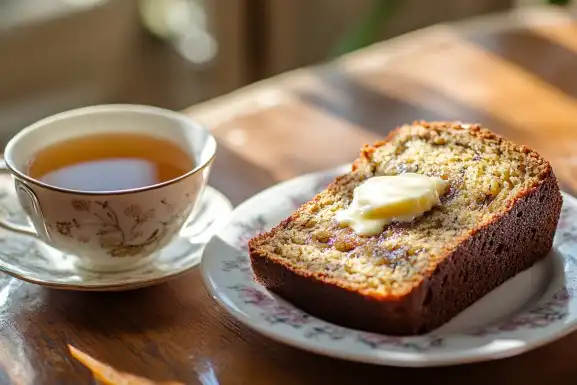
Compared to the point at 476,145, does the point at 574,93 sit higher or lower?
lower

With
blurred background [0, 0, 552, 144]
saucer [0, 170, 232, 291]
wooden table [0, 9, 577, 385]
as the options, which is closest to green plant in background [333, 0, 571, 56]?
blurred background [0, 0, 552, 144]

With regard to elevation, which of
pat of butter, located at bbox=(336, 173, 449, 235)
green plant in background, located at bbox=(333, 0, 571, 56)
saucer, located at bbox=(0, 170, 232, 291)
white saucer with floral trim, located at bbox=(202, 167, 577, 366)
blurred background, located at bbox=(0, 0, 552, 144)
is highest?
pat of butter, located at bbox=(336, 173, 449, 235)

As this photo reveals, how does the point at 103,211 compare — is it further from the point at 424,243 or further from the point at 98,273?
the point at 424,243

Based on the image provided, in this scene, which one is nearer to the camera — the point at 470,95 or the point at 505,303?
the point at 505,303

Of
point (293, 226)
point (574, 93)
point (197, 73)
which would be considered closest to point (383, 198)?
point (293, 226)

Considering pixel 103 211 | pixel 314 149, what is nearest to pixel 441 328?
pixel 103 211

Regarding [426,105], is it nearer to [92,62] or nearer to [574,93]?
[574,93]

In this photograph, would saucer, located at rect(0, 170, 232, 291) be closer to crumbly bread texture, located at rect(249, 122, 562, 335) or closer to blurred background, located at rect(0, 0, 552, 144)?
crumbly bread texture, located at rect(249, 122, 562, 335)
